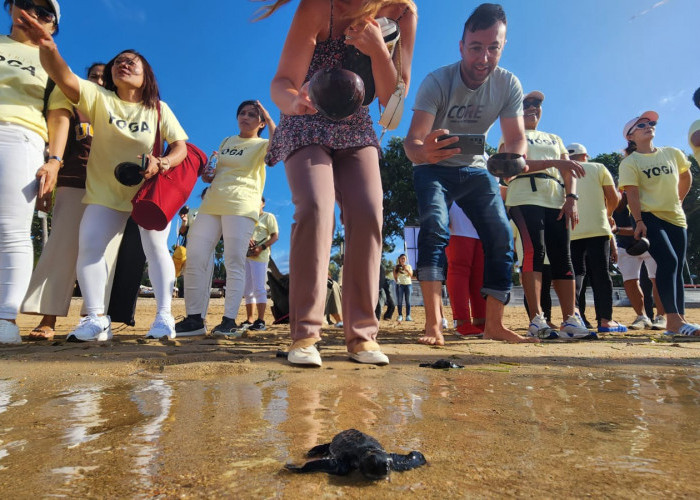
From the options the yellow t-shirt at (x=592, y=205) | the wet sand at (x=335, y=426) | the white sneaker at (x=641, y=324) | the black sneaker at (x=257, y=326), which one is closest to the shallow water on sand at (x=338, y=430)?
the wet sand at (x=335, y=426)

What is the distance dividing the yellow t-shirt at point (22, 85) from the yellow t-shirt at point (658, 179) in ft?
15.3

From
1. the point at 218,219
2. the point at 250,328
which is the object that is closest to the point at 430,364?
the point at 218,219

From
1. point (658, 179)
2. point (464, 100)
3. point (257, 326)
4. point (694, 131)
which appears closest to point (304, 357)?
point (464, 100)

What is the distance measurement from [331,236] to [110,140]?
1.88 meters

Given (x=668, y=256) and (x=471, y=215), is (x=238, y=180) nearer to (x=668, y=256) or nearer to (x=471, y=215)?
(x=471, y=215)

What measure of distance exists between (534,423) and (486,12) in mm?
2687

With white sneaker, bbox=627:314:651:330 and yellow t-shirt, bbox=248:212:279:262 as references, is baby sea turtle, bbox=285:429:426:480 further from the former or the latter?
white sneaker, bbox=627:314:651:330

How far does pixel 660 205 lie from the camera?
4078 millimetres

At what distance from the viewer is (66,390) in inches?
56.4

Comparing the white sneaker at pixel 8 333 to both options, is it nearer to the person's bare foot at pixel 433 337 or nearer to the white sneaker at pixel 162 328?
the white sneaker at pixel 162 328

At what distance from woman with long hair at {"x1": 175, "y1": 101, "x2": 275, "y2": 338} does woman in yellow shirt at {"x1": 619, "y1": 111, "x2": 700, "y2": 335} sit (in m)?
3.31

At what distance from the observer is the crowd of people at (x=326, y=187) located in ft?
7.23

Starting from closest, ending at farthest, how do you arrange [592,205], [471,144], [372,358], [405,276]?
[372,358] < [471,144] < [592,205] < [405,276]

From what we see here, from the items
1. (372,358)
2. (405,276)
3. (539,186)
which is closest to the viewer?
(372,358)
